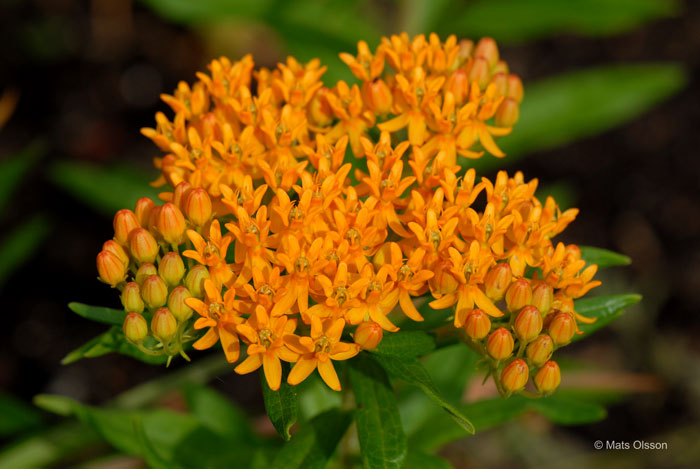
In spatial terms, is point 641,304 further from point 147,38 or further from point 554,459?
point 147,38

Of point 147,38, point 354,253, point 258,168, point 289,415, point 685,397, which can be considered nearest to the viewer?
point 289,415

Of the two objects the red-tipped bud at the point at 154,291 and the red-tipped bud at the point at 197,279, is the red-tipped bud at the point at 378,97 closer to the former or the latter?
the red-tipped bud at the point at 197,279

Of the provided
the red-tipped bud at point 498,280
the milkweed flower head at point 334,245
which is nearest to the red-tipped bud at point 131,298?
the milkweed flower head at point 334,245

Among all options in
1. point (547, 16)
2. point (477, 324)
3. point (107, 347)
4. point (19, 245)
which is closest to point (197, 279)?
point (107, 347)

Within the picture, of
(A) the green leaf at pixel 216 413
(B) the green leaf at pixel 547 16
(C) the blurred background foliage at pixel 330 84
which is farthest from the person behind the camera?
(B) the green leaf at pixel 547 16

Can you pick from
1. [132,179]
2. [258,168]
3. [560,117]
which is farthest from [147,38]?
[258,168]

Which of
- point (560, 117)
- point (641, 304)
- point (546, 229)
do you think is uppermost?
point (560, 117)

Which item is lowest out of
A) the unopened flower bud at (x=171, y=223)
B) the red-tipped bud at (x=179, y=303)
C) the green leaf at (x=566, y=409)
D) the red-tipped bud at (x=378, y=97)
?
the green leaf at (x=566, y=409)
